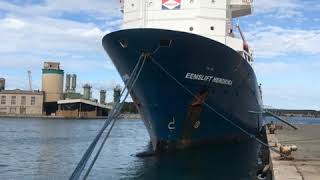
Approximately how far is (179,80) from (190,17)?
4501mm

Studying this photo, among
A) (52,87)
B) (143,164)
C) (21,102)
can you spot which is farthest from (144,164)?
(52,87)

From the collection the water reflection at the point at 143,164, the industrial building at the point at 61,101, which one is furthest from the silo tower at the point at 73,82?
the water reflection at the point at 143,164

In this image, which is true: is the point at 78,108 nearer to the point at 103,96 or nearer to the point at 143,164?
the point at 103,96

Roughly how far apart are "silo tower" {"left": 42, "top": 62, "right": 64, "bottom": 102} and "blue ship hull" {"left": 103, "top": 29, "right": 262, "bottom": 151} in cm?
11762

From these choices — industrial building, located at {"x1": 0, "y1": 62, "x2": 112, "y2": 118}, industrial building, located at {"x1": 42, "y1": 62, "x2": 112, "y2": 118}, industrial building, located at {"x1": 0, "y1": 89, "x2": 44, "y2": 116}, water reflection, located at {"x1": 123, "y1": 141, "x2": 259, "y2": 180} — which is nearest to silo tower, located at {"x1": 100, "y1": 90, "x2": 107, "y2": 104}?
→ industrial building, located at {"x1": 42, "y1": 62, "x2": 112, "y2": 118}

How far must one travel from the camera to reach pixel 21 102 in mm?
133750

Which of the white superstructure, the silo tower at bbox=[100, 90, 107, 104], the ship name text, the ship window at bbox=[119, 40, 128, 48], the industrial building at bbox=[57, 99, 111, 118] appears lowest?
the industrial building at bbox=[57, 99, 111, 118]

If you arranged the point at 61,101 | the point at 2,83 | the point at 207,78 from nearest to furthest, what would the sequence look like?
the point at 207,78
the point at 61,101
the point at 2,83

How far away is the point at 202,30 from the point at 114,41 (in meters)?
5.01

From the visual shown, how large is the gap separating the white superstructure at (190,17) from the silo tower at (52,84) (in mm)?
115852

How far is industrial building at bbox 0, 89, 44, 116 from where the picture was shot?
131875 mm

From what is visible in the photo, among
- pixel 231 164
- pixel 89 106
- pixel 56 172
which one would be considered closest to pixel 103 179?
pixel 56 172

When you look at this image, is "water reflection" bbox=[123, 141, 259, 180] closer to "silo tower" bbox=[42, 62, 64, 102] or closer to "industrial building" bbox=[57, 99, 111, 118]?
"industrial building" bbox=[57, 99, 111, 118]

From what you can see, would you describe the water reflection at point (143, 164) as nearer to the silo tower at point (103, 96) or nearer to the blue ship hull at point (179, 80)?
the blue ship hull at point (179, 80)
